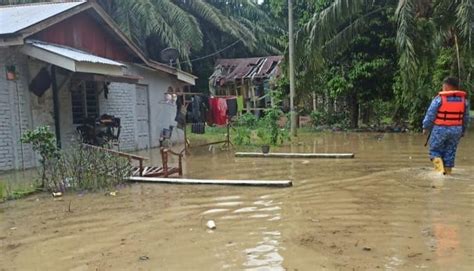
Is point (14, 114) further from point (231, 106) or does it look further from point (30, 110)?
point (231, 106)

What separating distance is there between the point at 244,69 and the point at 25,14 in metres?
19.8

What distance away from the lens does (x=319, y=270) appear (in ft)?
13.4

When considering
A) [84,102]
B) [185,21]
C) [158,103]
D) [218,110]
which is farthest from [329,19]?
[185,21]

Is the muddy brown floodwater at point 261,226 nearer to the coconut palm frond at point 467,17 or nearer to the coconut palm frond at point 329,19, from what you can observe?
the coconut palm frond at point 467,17

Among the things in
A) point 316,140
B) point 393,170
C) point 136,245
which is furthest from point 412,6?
point 136,245

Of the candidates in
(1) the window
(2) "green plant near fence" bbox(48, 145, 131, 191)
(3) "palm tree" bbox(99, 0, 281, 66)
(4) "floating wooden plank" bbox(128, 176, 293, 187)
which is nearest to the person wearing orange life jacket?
(4) "floating wooden plank" bbox(128, 176, 293, 187)

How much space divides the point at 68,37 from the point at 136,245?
30.0 ft

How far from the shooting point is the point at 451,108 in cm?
843

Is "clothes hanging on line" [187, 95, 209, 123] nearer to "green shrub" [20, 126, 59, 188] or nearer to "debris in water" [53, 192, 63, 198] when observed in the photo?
"green shrub" [20, 126, 59, 188]

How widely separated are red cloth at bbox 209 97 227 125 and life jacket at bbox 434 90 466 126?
34.3ft

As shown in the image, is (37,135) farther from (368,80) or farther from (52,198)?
(368,80)

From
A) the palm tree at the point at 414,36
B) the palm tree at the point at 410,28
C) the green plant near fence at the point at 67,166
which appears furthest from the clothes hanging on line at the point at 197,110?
the green plant near fence at the point at 67,166

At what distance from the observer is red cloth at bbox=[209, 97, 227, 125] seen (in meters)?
18.2

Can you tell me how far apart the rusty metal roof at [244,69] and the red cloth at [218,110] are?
12.0 metres
